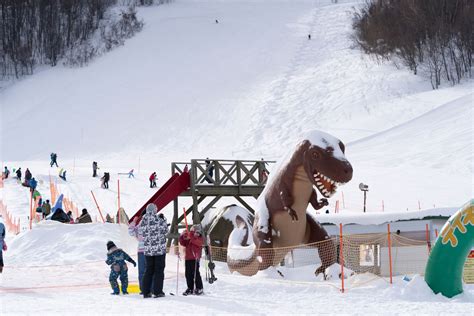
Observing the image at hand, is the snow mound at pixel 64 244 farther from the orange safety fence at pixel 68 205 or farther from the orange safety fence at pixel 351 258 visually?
the orange safety fence at pixel 68 205

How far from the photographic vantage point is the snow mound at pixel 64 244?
17.4 metres

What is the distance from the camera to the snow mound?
1744cm

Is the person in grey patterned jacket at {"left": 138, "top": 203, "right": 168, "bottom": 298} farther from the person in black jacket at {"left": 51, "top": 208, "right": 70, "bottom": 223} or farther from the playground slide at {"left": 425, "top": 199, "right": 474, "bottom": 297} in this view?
the person in black jacket at {"left": 51, "top": 208, "right": 70, "bottom": 223}

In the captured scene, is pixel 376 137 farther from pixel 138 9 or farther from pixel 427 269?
pixel 138 9

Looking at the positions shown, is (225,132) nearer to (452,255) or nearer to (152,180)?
(152,180)

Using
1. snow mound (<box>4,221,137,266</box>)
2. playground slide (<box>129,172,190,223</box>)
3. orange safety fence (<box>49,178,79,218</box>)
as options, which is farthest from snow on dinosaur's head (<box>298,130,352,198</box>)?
orange safety fence (<box>49,178,79,218</box>)

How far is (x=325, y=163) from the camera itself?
14.2m

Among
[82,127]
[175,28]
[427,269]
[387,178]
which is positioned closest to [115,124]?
[82,127]

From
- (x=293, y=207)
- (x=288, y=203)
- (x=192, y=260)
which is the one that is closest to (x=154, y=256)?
(x=192, y=260)

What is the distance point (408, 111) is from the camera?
151ft

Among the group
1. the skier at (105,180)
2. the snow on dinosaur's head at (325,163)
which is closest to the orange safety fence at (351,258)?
the snow on dinosaur's head at (325,163)

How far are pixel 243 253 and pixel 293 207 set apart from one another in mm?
1361

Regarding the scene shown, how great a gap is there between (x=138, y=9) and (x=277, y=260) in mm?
71122

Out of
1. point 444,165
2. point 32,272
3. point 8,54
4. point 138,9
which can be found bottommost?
point 32,272
